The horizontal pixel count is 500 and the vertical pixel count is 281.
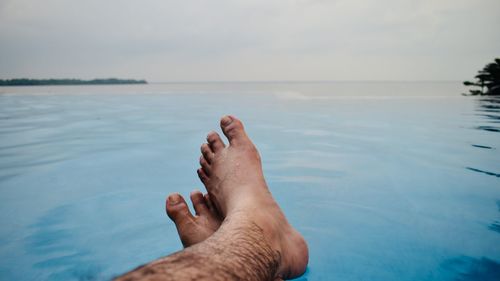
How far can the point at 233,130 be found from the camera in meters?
1.84

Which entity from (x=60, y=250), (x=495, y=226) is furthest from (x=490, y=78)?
(x=60, y=250)

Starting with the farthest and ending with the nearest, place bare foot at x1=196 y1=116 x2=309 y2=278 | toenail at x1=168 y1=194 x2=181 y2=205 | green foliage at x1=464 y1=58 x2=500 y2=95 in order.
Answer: green foliage at x1=464 y1=58 x2=500 y2=95 → toenail at x1=168 y1=194 x2=181 y2=205 → bare foot at x1=196 y1=116 x2=309 y2=278

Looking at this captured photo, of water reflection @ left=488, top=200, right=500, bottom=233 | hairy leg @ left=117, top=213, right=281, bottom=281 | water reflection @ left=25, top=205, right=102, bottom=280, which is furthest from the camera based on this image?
water reflection @ left=488, top=200, right=500, bottom=233

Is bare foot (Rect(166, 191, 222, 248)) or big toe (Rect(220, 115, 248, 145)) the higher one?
big toe (Rect(220, 115, 248, 145))

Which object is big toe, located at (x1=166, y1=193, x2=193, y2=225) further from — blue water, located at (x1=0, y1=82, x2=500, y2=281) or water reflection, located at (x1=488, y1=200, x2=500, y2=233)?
water reflection, located at (x1=488, y1=200, x2=500, y2=233)

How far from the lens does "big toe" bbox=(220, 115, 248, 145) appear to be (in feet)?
5.94

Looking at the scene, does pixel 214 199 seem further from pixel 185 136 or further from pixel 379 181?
pixel 185 136

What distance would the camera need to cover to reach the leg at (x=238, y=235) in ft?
2.35

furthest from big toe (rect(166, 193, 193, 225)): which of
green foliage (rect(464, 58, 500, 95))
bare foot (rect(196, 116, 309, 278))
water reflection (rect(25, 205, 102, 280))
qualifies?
green foliage (rect(464, 58, 500, 95))

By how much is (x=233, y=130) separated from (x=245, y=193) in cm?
50

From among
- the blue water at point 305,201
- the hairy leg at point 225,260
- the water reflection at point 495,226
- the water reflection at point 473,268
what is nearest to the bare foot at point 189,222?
the blue water at point 305,201

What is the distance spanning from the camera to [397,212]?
1914mm

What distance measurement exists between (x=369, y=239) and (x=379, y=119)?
5.23 m

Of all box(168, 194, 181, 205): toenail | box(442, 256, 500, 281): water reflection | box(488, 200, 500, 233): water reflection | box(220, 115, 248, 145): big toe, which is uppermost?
box(220, 115, 248, 145): big toe
